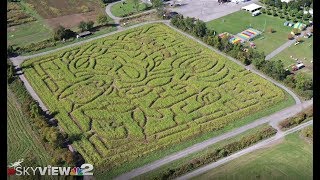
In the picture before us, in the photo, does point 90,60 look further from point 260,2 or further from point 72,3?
point 260,2

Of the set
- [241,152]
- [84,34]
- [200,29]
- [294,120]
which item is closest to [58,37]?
[84,34]

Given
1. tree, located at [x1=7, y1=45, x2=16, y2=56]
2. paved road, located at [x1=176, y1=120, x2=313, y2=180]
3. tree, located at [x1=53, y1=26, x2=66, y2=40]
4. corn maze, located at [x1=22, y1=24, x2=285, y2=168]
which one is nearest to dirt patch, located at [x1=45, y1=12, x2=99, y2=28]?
tree, located at [x1=53, y1=26, x2=66, y2=40]

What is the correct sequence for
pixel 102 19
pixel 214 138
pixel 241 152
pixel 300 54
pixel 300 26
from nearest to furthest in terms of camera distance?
1. pixel 241 152
2. pixel 214 138
3. pixel 300 54
4. pixel 300 26
5. pixel 102 19

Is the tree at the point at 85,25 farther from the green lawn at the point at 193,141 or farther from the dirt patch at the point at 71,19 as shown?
the green lawn at the point at 193,141

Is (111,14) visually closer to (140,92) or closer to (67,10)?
(67,10)

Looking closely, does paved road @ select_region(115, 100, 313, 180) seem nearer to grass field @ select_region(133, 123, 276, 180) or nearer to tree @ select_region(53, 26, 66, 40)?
grass field @ select_region(133, 123, 276, 180)

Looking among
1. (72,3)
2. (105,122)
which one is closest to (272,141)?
(105,122)
